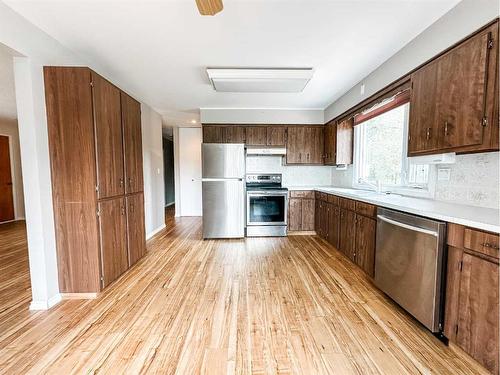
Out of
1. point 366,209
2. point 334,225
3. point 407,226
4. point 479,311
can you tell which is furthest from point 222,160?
point 479,311

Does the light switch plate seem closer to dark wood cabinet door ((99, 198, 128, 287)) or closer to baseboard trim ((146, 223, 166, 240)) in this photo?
dark wood cabinet door ((99, 198, 128, 287))

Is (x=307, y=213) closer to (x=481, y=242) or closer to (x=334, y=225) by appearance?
(x=334, y=225)

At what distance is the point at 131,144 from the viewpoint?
2.77 m

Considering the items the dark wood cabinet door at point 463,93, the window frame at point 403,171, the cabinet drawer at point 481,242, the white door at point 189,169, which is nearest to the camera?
the cabinet drawer at point 481,242

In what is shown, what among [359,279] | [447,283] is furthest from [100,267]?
[447,283]

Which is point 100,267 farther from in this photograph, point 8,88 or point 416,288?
point 8,88

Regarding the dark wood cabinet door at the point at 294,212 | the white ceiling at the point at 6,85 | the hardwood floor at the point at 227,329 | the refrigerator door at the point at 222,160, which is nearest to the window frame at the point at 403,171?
the dark wood cabinet door at the point at 294,212

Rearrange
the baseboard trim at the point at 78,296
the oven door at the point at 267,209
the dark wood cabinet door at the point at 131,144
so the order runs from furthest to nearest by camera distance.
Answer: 1. the oven door at the point at 267,209
2. the dark wood cabinet door at the point at 131,144
3. the baseboard trim at the point at 78,296

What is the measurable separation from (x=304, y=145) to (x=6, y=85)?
4680 millimetres

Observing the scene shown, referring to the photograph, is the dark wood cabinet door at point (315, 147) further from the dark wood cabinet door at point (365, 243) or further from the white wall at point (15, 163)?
the white wall at point (15, 163)

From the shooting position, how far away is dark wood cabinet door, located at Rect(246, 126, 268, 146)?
14.3 feet

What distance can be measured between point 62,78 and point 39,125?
470 millimetres

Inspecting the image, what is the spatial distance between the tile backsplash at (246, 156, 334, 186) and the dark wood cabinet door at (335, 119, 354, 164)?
29.4 inches

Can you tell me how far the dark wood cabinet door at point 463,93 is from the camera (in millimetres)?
1493
